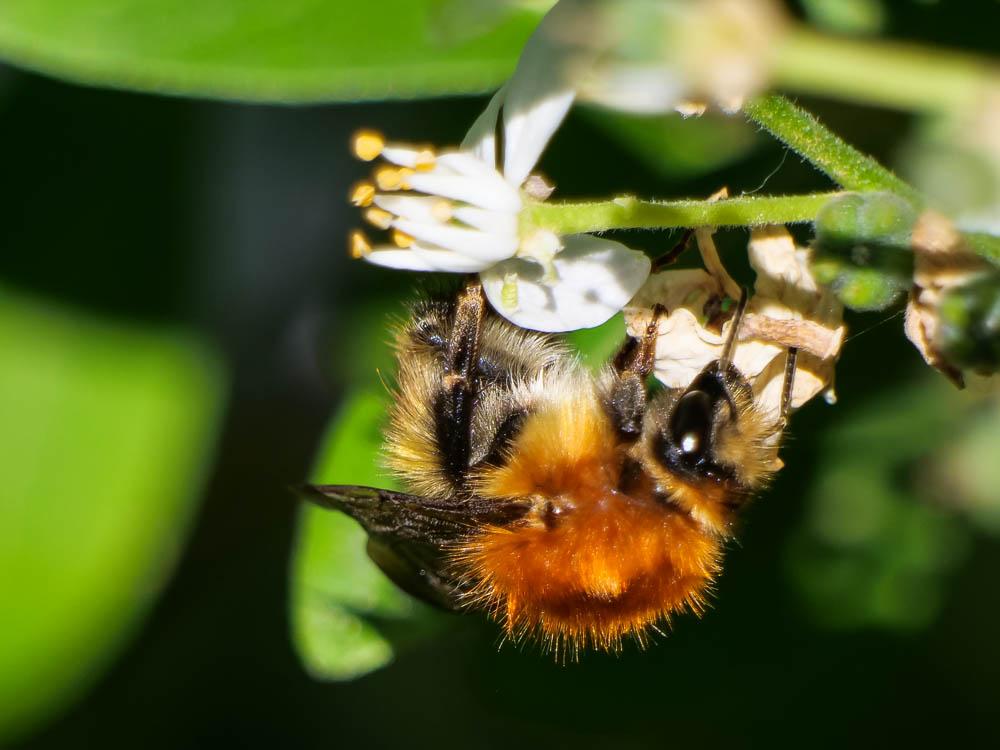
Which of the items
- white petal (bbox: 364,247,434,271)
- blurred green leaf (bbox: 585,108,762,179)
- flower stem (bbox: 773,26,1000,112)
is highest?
flower stem (bbox: 773,26,1000,112)

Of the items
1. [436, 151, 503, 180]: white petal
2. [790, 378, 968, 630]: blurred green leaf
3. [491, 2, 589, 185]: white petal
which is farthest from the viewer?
[790, 378, 968, 630]: blurred green leaf

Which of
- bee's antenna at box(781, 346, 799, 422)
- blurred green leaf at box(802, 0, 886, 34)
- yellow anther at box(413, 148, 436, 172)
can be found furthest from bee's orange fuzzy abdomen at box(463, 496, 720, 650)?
blurred green leaf at box(802, 0, 886, 34)

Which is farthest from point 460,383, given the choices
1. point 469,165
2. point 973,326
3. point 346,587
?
point 973,326

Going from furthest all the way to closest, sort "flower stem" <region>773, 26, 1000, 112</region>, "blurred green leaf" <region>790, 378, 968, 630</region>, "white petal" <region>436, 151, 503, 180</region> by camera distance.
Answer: "blurred green leaf" <region>790, 378, 968, 630</region>, "flower stem" <region>773, 26, 1000, 112</region>, "white petal" <region>436, 151, 503, 180</region>

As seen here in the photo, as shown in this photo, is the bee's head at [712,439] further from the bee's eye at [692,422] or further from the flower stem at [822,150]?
the flower stem at [822,150]

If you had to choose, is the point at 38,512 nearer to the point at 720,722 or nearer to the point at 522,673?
the point at 522,673

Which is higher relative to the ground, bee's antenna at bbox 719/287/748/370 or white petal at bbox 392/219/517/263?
white petal at bbox 392/219/517/263

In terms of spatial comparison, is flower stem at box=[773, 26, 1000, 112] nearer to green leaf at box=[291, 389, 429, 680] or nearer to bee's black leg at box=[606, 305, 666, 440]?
bee's black leg at box=[606, 305, 666, 440]

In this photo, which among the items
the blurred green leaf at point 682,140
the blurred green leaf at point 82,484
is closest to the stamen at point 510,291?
the blurred green leaf at point 682,140
